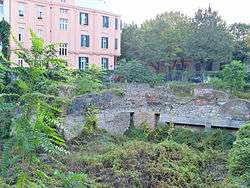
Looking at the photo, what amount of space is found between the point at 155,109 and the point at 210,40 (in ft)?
54.6

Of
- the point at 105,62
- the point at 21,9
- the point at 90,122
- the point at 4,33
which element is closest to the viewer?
the point at 90,122

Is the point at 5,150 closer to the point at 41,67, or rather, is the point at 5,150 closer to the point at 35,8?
the point at 41,67

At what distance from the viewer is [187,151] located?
15.3 metres

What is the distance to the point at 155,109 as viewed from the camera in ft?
65.8

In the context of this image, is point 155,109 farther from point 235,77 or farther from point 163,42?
point 163,42

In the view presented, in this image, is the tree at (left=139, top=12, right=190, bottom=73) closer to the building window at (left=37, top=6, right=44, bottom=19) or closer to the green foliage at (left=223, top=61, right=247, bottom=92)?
the building window at (left=37, top=6, right=44, bottom=19)

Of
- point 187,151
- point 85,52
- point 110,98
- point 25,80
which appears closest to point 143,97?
point 110,98

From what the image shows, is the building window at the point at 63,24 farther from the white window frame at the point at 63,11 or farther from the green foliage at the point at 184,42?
the green foliage at the point at 184,42

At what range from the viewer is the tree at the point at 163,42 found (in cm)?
3688

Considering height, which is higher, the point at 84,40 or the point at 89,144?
the point at 84,40

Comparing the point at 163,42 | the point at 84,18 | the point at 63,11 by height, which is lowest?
the point at 163,42

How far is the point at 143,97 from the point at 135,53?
19399 mm

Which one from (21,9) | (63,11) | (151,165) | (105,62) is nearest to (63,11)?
(63,11)

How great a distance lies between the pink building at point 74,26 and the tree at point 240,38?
1026 centimetres
